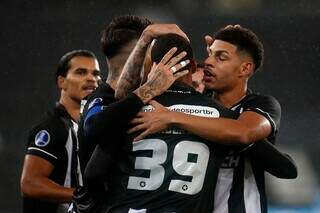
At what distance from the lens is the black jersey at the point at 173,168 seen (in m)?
1.88

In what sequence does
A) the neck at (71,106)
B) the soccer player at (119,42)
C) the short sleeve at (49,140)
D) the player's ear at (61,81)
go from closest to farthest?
the soccer player at (119,42), the short sleeve at (49,140), the neck at (71,106), the player's ear at (61,81)

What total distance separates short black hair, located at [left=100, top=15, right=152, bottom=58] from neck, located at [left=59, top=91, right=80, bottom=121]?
92 cm

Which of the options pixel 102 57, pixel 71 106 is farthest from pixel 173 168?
pixel 102 57

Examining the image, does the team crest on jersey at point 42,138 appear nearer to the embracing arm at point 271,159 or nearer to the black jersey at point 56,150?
the black jersey at point 56,150

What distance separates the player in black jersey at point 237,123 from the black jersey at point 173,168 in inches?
1.7

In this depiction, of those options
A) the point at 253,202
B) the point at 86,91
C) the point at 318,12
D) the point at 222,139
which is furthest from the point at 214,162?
the point at 318,12

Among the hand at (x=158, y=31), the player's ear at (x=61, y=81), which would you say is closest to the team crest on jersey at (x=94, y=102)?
the hand at (x=158, y=31)

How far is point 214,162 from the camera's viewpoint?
1.92m

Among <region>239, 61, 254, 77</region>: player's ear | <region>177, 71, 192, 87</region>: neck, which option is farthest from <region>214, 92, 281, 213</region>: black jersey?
<region>177, 71, 192, 87</region>: neck

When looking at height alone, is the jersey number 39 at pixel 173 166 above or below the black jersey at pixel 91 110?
below

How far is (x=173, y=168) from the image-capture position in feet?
6.16

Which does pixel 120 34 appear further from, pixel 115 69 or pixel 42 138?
pixel 42 138

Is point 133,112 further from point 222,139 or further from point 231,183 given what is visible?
point 231,183

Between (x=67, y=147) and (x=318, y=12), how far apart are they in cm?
162
